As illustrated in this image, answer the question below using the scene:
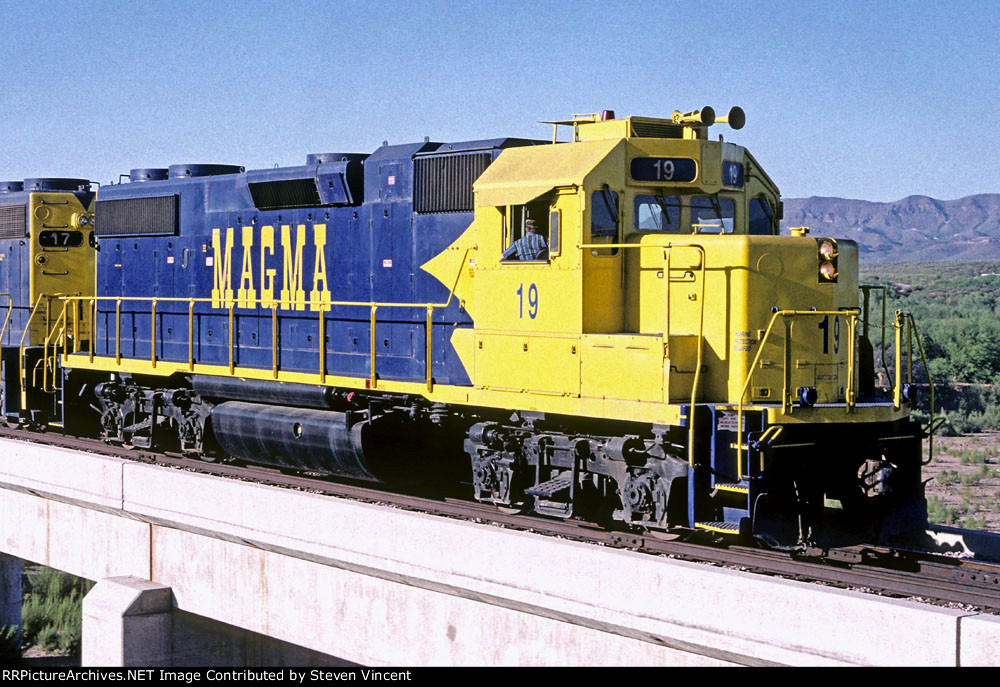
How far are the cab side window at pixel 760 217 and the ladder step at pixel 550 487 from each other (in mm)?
2851

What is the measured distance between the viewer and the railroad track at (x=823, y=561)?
8633 millimetres

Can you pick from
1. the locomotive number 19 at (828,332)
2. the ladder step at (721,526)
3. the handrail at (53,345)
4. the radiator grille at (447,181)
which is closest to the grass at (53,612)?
the handrail at (53,345)

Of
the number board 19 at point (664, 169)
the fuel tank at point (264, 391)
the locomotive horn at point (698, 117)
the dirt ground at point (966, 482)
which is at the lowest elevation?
the dirt ground at point (966, 482)

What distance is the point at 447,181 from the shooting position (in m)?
12.1

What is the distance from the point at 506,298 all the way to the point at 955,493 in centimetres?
1686

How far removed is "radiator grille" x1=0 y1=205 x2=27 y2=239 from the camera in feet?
61.4

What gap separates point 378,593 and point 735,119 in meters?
5.26

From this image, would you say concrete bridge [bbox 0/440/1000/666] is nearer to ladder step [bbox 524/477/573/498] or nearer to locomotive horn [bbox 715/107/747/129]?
ladder step [bbox 524/477/573/498]

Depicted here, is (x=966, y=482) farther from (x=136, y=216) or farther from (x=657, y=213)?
(x=136, y=216)

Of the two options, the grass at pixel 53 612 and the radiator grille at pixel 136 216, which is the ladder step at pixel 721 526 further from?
the grass at pixel 53 612

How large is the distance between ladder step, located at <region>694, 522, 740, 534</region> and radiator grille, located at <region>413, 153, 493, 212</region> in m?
3.85

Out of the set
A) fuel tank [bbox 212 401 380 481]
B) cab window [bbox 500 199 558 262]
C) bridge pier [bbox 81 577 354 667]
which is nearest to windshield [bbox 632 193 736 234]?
cab window [bbox 500 199 558 262]

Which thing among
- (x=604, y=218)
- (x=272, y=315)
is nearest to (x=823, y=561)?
(x=604, y=218)
